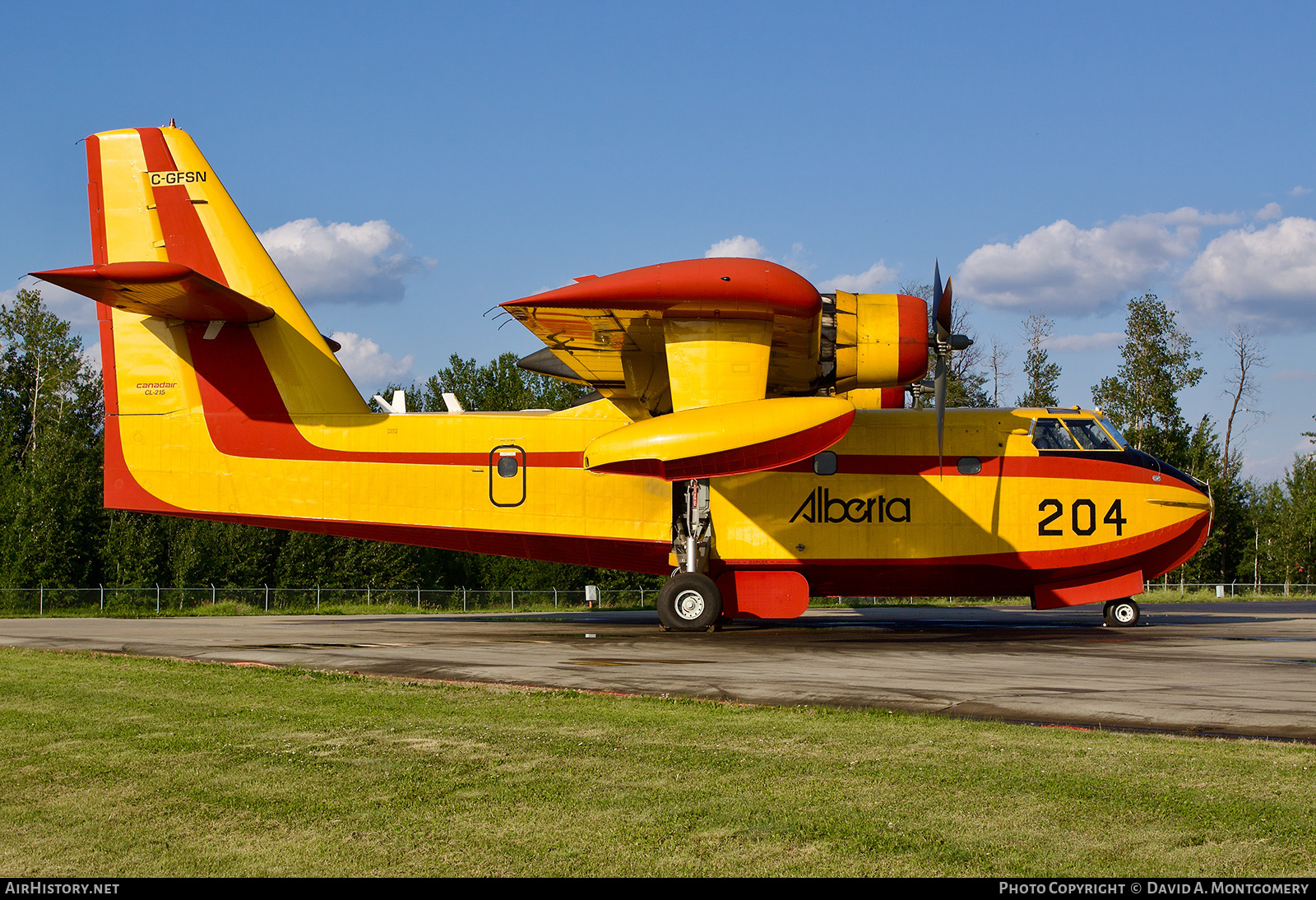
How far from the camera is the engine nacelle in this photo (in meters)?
15.2

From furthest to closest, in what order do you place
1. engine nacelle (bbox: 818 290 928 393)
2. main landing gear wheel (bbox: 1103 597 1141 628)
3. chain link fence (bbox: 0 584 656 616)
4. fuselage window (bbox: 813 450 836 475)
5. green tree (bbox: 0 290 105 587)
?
green tree (bbox: 0 290 105 587), chain link fence (bbox: 0 584 656 616), main landing gear wheel (bbox: 1103 597 1141 628), fuselage window (bbox: 813 450 836 475), engine nacelle (bbox: 818 290 928 393)

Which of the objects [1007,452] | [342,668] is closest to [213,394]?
[342,668]

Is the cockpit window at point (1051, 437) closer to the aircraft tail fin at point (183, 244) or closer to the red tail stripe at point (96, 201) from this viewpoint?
the aircraft tail fin at point (183, 244)

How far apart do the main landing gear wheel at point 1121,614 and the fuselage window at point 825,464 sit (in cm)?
596

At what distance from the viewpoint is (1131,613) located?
1794cm

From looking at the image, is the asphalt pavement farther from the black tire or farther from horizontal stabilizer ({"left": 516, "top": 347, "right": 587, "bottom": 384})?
horizontal stabilizer ({"left": 516, "top": 347, "right": 587, "bottom": 384})

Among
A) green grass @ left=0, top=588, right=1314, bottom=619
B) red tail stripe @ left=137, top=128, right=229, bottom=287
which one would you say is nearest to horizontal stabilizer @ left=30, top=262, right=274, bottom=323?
red tail stripe @ left=137, top=128, right=229, bottom=287

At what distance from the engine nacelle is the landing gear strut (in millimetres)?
3239

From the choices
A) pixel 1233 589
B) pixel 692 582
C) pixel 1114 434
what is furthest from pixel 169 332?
pixel 1233 589

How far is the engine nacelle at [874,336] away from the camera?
49.9ft

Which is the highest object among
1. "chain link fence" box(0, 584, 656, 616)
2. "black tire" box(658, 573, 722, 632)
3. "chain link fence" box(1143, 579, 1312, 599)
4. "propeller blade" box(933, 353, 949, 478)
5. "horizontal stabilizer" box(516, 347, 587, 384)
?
"horizontal stabilizer" box(516, 347, 587, 384)

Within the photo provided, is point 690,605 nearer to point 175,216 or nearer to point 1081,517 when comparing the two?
point 1081,517

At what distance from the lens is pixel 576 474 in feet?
55.8
